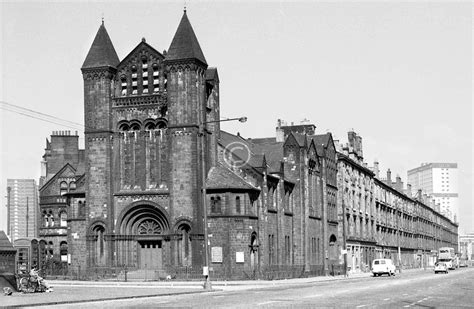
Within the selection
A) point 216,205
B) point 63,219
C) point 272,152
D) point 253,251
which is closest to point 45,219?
point 63,219

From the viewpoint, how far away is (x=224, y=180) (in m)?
66.7

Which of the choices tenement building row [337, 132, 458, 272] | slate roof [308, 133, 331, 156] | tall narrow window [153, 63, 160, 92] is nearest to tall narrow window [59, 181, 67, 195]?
slate roof [308, 133, 331, 156]

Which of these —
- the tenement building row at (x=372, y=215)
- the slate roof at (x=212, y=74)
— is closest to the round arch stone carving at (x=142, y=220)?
the slate roof at (x=212, y=74)

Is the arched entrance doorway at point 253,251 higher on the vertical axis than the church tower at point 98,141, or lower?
lower

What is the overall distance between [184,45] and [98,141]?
11.0m

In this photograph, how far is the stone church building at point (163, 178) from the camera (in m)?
65.2

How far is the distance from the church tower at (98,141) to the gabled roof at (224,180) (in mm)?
8486

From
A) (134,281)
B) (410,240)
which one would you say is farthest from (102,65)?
(410,240)

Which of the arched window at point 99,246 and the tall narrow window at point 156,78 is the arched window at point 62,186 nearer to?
the arched window at point 99,246

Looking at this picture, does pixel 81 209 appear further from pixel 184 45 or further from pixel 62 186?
pixel 62 186

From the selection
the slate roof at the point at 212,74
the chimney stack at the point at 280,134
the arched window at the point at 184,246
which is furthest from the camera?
the chimney stack at the point at 280,134

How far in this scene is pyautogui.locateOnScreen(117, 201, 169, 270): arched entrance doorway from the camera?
220ft

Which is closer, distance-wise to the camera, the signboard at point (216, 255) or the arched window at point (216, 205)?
the signboard at point (216, 255)

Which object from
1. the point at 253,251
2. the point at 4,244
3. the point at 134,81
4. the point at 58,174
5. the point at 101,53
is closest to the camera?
the point at 4,244
